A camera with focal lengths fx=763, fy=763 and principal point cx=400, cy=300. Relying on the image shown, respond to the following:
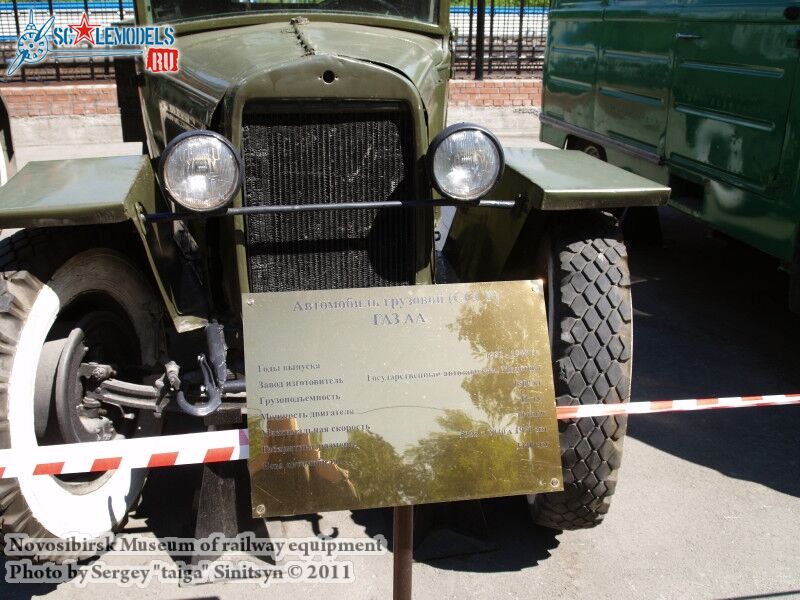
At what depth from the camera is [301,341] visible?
1.91m

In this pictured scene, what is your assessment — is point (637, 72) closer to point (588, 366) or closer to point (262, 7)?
point (262, 7)

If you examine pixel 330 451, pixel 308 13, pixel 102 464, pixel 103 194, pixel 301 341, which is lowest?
pixel 102 464

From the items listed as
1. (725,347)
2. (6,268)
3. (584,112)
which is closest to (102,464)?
(6,268)

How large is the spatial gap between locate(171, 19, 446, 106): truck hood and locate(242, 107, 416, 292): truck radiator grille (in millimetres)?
197

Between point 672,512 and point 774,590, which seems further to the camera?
point 672,512

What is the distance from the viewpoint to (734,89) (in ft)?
13.5

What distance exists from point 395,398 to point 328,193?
0.90 m

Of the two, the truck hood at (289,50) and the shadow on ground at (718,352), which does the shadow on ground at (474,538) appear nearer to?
the shadow on ground at (718,352)

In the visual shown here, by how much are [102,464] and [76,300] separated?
2.38 feet

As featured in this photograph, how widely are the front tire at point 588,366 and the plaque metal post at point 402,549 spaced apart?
0.77 m

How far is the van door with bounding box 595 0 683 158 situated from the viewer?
4871 millimetres

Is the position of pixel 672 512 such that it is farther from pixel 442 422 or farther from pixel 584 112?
pixel 584 112

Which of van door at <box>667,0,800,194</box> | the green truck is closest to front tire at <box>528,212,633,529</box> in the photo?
the green truck

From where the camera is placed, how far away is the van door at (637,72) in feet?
16.0
